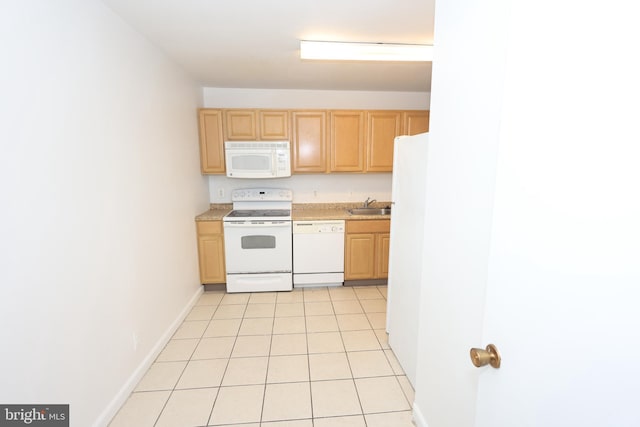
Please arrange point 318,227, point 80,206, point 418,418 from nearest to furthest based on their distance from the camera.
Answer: point 80,206
point 418,418
point 318,227

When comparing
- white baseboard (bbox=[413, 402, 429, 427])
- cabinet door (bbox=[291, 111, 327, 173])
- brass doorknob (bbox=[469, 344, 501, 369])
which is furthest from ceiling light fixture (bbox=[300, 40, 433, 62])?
white baseboard (bbox=[413, 402, 429, 427])

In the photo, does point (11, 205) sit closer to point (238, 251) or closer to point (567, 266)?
point (567, 266)

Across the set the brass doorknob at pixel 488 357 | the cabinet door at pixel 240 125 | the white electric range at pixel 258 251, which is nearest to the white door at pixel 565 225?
the brass doorknob at pixel 488 357

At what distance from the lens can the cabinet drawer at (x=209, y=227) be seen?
3418 mm

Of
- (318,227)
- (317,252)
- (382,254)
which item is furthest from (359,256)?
(318,227)

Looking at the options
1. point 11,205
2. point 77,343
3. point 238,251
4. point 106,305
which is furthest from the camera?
point 238,251

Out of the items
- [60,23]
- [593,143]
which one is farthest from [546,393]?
[60,23]

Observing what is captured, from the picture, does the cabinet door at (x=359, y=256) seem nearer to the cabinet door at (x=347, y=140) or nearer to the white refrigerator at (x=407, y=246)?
the cabinet door at (x=347, y=140)

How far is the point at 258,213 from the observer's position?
371cm

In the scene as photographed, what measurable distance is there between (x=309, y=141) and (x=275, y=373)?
8.50 feet

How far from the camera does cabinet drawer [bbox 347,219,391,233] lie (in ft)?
11.7

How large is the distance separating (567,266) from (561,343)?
0.51 ft

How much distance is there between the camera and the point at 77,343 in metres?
1.51

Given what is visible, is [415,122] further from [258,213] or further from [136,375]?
[136,375]
